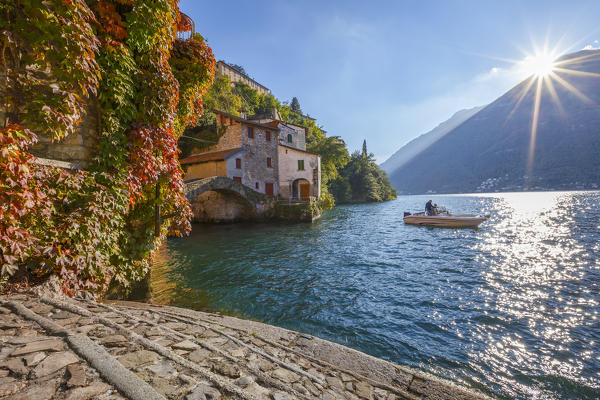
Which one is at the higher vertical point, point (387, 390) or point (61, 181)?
point (61, 181)

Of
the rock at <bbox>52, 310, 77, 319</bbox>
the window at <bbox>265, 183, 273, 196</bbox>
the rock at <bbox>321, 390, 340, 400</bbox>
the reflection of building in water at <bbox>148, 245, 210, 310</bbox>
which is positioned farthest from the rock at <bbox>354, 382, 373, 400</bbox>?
the window at <bbox>265, 183, 273, 196</bbox>

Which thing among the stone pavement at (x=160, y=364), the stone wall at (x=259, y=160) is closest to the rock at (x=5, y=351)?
the stone pavement at (x=160, y=364)

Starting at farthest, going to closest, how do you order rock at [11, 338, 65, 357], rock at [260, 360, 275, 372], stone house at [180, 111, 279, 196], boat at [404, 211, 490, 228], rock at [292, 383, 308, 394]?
stone house at [180, 111, 279, 196], boat at [404, 211, 490, 228], rock at [260, 360, 275, 372], rock at [292, 383, 308, 394], rock at [11, 338, 65, 357]

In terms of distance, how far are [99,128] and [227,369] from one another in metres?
4.89

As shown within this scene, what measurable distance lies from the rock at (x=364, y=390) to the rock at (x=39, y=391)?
2835mm

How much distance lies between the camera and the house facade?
23.6 meters

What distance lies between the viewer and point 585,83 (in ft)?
550

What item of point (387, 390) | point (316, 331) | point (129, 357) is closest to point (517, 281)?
point (316, 331)

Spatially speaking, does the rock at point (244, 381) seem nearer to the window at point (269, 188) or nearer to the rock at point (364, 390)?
the rock at point (364, 390)

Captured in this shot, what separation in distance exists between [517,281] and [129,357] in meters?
11.6

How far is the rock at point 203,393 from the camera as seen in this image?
1.92 meters

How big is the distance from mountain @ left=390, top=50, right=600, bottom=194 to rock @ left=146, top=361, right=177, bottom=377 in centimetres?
15036

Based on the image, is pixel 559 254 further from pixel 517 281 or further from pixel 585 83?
pixel 585 83

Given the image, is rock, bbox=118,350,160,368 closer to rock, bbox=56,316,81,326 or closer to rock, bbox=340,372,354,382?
rock, bbox=56,316,81,326
